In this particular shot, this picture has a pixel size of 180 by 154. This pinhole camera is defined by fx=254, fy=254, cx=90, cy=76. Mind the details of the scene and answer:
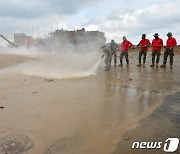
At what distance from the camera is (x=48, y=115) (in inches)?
217

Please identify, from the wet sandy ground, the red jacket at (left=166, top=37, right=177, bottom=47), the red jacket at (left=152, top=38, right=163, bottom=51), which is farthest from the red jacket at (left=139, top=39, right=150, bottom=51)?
the wet sandy ground

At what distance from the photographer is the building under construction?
29125mm

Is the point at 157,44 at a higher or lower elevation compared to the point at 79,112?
higher

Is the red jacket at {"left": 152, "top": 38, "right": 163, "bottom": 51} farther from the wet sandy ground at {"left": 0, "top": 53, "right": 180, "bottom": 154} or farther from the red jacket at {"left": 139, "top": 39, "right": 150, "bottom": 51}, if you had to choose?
the wet sandy ground at {"left": 0, "top": 53, "right": 180, "bottom": 154}

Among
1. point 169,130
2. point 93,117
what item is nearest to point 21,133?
point 93,117

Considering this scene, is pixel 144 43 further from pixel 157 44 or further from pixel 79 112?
pixel 79 112

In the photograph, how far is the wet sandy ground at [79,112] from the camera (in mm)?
4172

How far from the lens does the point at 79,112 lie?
5.62 meters

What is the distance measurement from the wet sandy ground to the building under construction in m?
20.6

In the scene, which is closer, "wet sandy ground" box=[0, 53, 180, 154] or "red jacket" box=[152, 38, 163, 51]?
"wet sandy ground" box=[0, 53, 180, 154]

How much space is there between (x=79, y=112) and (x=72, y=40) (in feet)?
79.2

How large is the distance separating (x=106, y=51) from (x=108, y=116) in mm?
8889

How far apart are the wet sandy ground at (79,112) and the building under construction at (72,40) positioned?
20.6 metres

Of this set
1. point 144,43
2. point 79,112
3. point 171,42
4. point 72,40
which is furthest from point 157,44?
point 72,40
